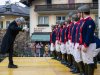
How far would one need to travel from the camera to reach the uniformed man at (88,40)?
10224 millimetres

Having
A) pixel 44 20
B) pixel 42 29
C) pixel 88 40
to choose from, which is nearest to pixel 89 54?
pixel 88 40

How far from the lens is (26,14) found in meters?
60.4

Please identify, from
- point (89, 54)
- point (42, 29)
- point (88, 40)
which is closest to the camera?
point (88, 40)

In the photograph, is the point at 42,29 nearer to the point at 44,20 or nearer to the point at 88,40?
the point at 44,20

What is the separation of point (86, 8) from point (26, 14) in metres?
50.1

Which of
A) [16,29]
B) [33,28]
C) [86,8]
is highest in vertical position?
[86,8]

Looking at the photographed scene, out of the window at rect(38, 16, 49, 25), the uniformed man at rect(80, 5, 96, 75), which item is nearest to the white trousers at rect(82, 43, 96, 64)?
the uniformed man at rect(80, 5, 96, 75)

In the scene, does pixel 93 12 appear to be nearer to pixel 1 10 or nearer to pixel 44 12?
pixel 44 12

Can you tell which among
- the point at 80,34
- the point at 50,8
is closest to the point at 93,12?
the point at 50,8

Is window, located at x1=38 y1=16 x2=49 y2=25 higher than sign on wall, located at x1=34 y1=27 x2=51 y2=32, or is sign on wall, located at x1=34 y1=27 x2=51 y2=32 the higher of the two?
window, located at x1=38 y1=16 x2=49 y2=25

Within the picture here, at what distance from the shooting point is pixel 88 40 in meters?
10.2

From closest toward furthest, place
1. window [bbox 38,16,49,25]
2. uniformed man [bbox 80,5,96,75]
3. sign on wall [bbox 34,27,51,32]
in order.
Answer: uniformed man [bbox 80,5,96,75] → sign on wall [bbox 34,27,51,32] → window [bbox 38,16,49,25]

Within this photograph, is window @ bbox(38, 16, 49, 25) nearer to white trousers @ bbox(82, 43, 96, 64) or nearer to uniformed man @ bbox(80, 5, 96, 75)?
uniformed man @ bbox(80, 5, 96, 75)

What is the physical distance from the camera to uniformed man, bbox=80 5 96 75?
1022 centimetres
